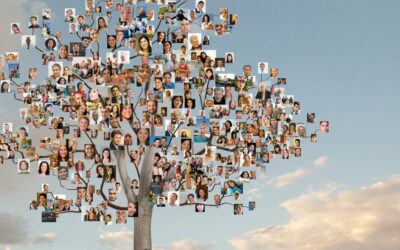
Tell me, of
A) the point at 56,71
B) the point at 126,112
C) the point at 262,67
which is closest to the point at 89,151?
the point at 126,112

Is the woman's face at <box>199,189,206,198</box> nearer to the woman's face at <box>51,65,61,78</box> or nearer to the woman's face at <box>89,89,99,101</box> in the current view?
the woman's face at <box>89,89,99,101</box>

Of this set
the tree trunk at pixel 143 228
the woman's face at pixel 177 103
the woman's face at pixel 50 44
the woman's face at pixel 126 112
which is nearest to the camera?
the woman's face at pixel 177 103

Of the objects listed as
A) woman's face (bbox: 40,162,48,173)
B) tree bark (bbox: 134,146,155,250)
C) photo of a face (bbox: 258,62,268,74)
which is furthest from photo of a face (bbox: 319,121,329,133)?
woman's face (bbox: 40,162,48,173)

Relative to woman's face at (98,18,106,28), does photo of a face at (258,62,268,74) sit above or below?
below

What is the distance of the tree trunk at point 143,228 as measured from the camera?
59.5 ft

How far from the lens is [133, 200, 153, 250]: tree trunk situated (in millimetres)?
18125

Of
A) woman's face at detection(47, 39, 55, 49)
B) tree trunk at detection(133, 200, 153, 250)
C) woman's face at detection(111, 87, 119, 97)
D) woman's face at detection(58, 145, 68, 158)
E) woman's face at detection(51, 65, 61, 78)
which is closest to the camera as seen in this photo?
woman's face at detection(111, 87, 119, 97)

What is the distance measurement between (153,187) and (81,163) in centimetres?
189

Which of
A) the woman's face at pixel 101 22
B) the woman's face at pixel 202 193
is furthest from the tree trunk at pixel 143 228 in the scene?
the woman's face at pixel 101 22

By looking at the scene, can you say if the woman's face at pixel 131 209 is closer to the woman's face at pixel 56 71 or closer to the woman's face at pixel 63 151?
the woman's face at pixel 63 151

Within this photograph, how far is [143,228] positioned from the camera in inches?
714

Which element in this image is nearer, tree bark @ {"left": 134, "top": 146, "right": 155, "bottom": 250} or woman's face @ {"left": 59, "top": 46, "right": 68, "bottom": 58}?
tree bark @ {"left": 134, "top": 146, "right": 155, "bottom": 250}

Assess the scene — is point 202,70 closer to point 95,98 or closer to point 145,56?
point 145,56

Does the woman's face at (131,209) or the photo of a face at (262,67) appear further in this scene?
the photo of a face at (262,67)
